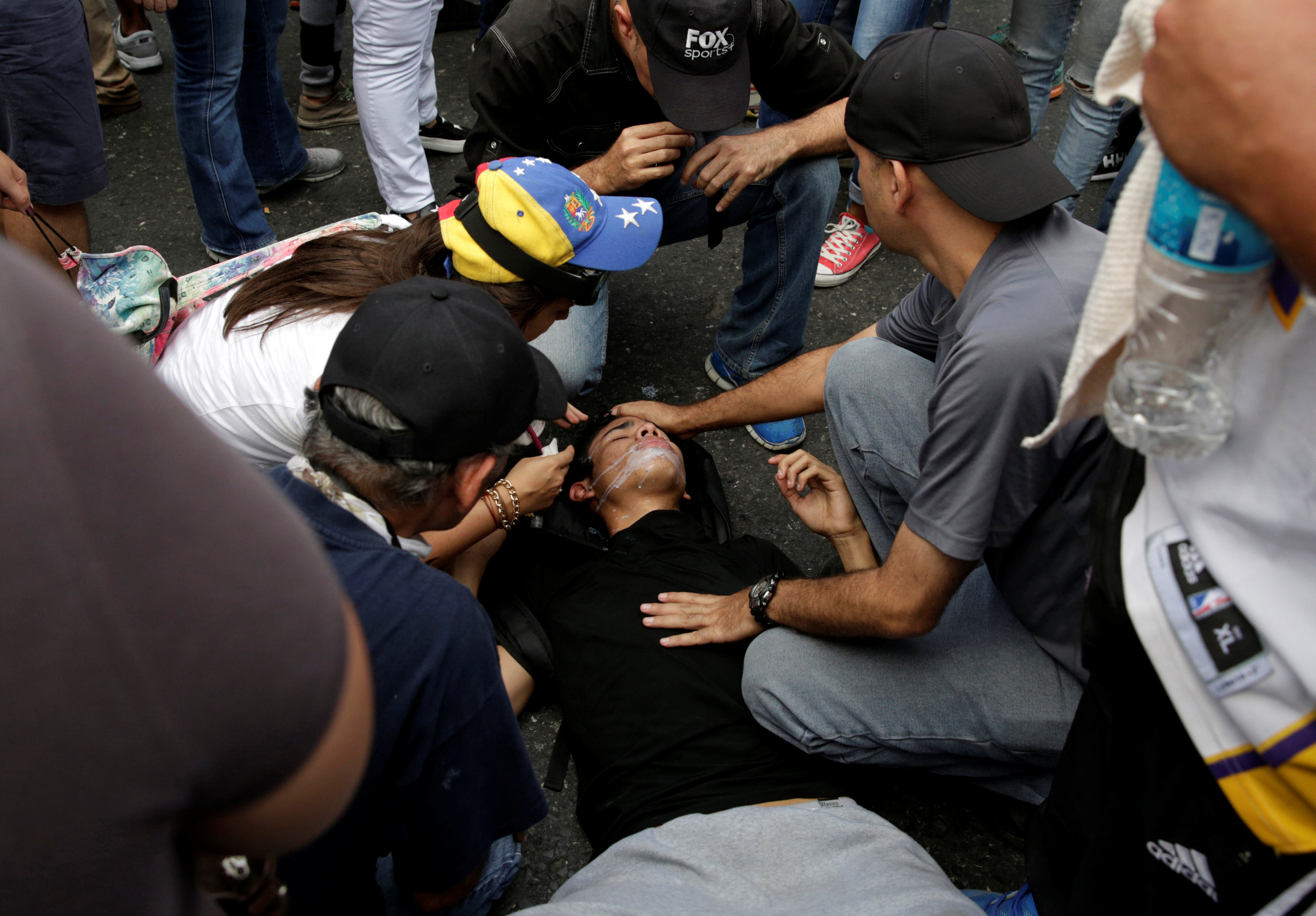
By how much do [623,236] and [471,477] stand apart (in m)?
1.11

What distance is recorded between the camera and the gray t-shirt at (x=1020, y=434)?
1.71 meters

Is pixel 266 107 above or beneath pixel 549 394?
beneath

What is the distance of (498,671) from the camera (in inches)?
60.4

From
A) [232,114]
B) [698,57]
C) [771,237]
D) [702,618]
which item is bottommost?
[702,618]

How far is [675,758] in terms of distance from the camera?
6.72 ft

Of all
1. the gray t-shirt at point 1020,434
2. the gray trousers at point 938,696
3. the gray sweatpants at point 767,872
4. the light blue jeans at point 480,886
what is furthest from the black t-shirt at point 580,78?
the gray sweatpants at point 767,872

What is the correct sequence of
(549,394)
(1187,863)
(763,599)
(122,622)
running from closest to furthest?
1. (122,622)
2. (1187,863)
3. (549,394)
4. (763,599)

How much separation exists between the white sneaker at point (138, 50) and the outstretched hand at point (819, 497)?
3863 millimetres

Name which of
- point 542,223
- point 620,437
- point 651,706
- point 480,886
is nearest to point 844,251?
point 620,437

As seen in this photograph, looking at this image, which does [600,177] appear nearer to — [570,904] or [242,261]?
[242,261]

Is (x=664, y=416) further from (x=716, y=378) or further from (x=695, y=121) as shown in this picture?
(x=695, y=121)

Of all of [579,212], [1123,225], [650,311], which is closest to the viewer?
[1123,225]

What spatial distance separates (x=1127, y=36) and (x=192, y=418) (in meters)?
0.94

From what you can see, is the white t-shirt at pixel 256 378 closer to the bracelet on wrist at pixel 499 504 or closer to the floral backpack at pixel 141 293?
the floral backpack at pixel 141 293
